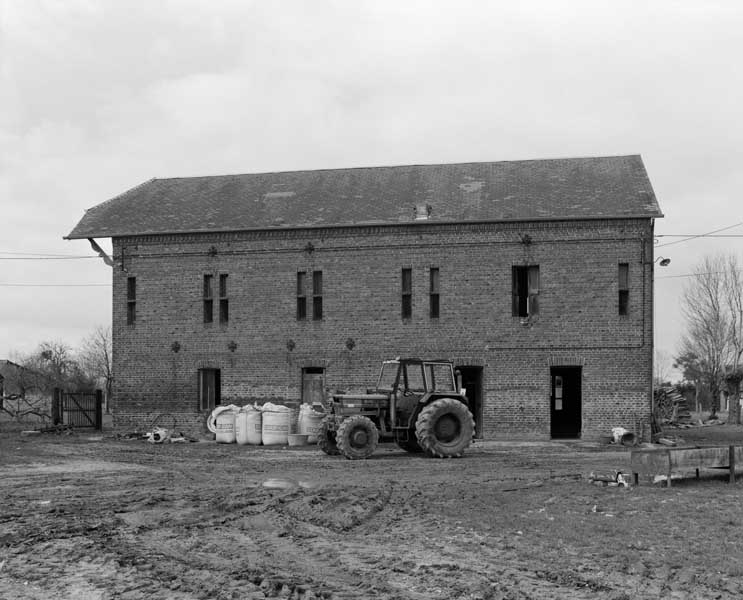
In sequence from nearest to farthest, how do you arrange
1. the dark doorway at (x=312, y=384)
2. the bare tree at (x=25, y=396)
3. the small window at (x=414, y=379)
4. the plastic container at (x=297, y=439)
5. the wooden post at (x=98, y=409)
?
the small window at (x=414, y=379)
the plastic container at (x=297, y=439)
the dark doorway at (x=312, y=384)
the wooden post at (x=98, y=409)
the bare tree at (x=25, y=396)

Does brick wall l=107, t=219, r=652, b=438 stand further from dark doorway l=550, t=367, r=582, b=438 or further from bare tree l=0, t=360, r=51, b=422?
bare tree l=0, t=360, r=51, b=422

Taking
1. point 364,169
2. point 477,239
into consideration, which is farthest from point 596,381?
point 364,169

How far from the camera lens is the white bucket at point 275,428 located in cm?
2478

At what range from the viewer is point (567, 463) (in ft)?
62.4

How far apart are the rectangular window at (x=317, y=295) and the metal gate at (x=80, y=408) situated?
864cm

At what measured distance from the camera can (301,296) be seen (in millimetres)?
28234

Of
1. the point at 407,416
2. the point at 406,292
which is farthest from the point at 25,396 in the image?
the point at 407,416

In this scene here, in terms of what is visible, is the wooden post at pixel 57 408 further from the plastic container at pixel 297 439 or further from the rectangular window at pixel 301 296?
the plastic container at pixel 297 439

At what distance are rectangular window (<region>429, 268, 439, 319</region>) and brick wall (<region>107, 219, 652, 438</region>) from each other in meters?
0.16

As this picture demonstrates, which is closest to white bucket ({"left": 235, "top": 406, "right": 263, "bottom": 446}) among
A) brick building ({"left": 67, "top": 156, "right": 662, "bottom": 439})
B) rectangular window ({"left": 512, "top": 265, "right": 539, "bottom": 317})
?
brick building ({"left": 67, "top": 156, "right": 662, "bottom": 439})

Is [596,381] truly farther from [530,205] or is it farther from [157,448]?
[157,448]

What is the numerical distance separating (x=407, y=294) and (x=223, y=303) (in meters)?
5.75

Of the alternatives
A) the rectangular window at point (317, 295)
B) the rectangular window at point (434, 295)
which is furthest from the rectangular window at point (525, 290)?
the rectangular window at point (317, 295)

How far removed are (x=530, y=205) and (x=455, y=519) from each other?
17.5 metres
